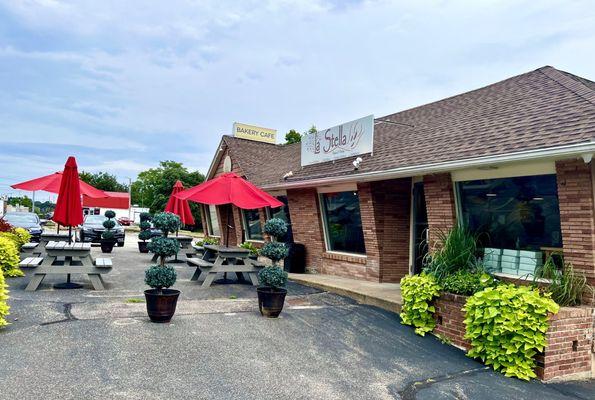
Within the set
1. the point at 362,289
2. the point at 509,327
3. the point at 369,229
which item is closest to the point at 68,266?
the point at 362,289

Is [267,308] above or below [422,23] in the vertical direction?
below

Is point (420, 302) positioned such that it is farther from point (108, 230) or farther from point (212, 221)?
point (212, 221)

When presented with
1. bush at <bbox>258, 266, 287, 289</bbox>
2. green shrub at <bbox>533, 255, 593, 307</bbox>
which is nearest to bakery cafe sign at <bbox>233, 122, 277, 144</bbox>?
bush at <bbox>258, 266, 287, 289</bbox>

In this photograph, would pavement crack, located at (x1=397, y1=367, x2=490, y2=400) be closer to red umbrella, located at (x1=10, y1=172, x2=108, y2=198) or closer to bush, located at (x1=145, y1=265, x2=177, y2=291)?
bush, located at (x1=145, y1=265, x2=177, y2=291)

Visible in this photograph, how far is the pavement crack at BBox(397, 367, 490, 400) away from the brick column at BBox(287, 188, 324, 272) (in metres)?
7.15

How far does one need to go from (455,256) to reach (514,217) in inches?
46.9

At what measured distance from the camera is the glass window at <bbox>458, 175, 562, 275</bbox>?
21.4 feet

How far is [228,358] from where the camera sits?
5.20 meters

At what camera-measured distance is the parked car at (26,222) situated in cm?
1851

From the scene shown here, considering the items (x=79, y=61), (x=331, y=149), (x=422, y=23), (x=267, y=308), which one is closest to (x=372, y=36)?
(x=422, y=23)

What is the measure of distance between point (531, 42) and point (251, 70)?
8.68 metres

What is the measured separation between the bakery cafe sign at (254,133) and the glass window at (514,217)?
50.4ft

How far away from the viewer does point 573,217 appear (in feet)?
19.6

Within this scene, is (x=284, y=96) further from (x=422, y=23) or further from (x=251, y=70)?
(x=422, y=23)
